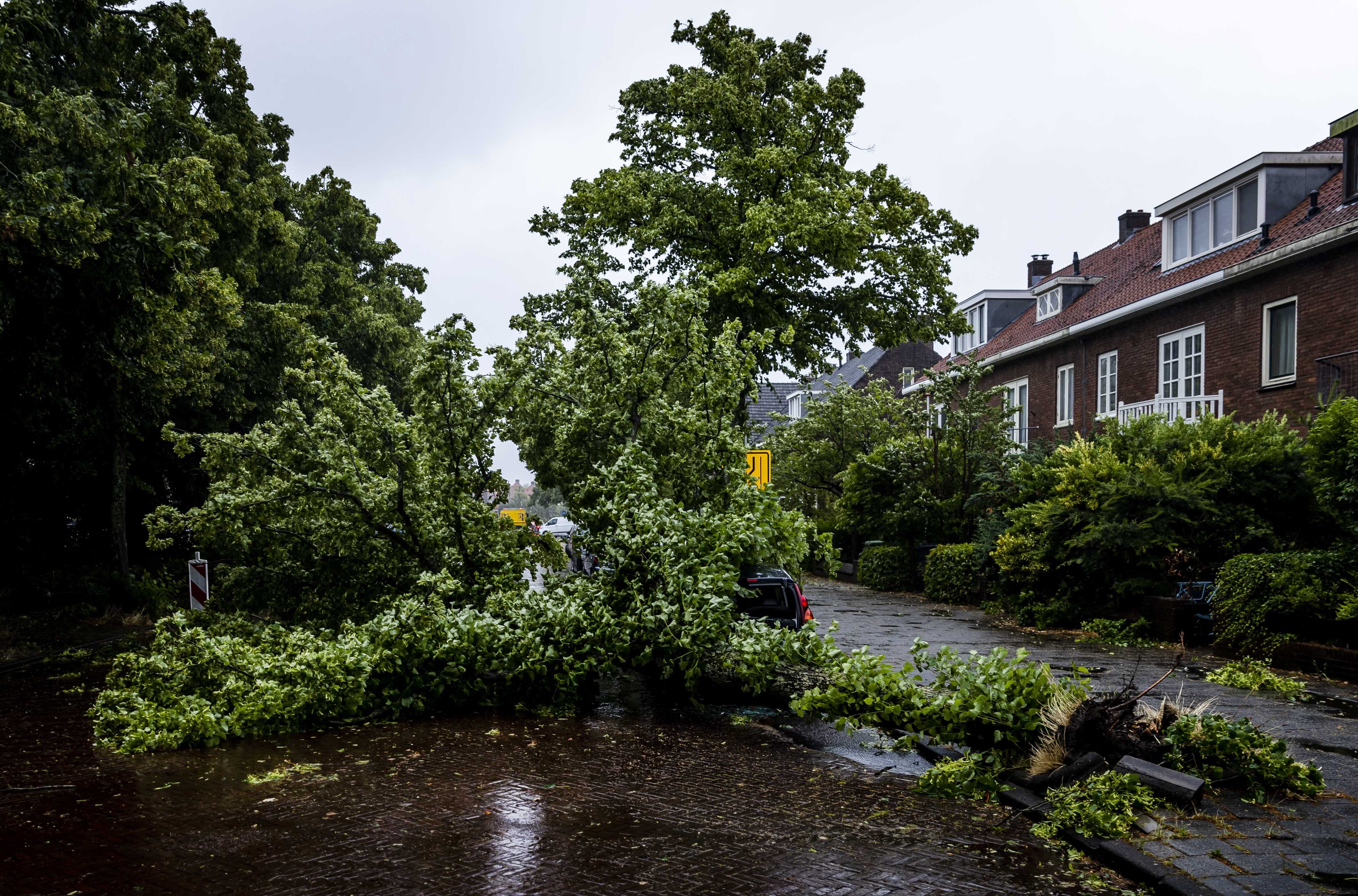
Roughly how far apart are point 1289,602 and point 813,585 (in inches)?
613

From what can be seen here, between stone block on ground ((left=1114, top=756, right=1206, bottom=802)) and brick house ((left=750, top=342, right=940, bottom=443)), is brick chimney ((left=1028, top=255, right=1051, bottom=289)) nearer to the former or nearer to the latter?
brick house ((left=750, top=342, right=940, bottom=443))

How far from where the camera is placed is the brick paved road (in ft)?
22.4

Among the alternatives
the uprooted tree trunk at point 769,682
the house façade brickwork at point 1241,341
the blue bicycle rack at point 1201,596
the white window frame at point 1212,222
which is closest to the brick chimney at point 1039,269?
the house façade brickwork at point 1241,341

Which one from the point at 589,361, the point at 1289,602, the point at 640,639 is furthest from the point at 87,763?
the point at 1289,602

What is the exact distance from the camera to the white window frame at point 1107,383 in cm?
2378

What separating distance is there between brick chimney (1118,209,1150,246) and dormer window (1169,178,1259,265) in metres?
7.71

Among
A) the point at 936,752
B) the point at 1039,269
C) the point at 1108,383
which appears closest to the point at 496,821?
the point at 936,752

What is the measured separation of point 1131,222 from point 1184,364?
10.6 m

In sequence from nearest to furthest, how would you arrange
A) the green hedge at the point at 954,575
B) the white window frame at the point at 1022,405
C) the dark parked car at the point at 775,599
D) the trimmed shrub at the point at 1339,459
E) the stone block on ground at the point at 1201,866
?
the stone block on ground at the point at 1201,866, the trimmed shrub at the point at 1339,459, the dark parked car at the point at 775,599, the green hedge at the point at 954,575, the white window frame at the point at 1022,405

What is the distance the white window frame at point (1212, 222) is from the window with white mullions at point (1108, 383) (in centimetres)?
248

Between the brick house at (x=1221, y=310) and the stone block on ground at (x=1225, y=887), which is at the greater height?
the brick house at (x=1221, y=310)

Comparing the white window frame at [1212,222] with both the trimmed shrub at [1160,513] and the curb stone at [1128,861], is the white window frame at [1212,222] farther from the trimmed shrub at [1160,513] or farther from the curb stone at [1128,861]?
the curb stone at [1128,861]

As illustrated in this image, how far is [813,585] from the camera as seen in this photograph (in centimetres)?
2522

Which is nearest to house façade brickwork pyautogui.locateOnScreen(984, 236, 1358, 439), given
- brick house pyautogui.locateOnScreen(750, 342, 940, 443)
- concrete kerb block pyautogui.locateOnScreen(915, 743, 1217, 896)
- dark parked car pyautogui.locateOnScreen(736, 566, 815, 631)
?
dark parked car pyautogui.locateOnScreen(736, 566, 815, 631)
